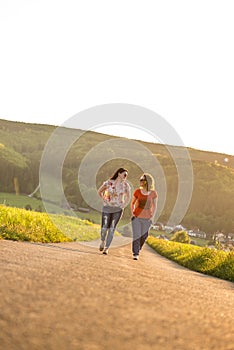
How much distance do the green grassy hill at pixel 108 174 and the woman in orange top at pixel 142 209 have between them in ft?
204

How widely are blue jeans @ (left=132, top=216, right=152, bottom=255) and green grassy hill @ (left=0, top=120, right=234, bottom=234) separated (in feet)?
204

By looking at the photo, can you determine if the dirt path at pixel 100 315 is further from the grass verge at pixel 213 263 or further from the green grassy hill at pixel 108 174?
the green grassy hill at pixel 108 174

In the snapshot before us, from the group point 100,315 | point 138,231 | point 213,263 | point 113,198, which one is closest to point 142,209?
point 138,231

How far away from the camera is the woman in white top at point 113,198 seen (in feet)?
44.8

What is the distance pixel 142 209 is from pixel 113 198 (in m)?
0.91

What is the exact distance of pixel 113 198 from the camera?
13625mm

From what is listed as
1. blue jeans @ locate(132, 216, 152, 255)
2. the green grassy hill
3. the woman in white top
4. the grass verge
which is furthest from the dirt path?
the green grassy hill

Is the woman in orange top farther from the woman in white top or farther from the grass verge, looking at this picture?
the grass verge

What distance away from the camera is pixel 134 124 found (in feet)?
Answer: 80.7

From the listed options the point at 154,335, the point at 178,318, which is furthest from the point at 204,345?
the point at 178,318

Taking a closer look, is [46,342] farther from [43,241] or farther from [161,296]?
[43,241]

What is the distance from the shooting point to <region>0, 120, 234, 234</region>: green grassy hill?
3920 inches

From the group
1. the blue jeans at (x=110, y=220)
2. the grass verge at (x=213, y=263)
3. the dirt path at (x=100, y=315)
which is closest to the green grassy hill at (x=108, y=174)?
the grass verge at (x=213, y=263)

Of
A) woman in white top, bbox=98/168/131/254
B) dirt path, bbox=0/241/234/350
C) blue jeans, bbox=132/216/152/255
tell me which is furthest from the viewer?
blue jeans, bbox=132/216/152/255
